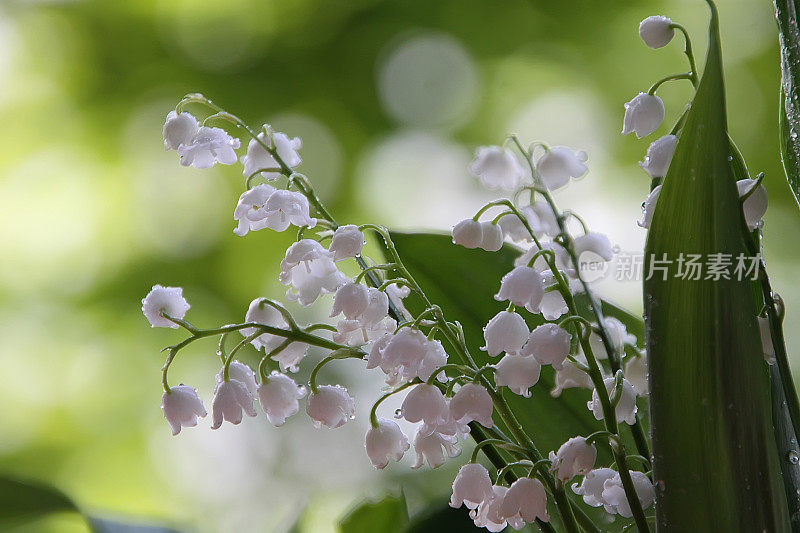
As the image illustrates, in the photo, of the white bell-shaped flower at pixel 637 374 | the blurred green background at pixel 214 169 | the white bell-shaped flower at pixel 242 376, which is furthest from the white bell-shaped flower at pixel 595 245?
the blurred green background at pixel 214 169

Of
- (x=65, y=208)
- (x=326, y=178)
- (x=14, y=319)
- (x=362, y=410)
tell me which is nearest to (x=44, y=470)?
(x=14, y=319)

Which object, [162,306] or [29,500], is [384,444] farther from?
[29,500]

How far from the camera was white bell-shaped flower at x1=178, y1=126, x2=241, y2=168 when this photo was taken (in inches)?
13.4

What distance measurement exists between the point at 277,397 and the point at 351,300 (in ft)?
0.17

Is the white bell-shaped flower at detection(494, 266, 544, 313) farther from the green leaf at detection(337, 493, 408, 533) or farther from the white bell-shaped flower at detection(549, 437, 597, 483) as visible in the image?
the green leaf at detection(337, 493, 408, 533)

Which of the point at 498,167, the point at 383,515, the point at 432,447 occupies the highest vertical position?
the point at 498,167

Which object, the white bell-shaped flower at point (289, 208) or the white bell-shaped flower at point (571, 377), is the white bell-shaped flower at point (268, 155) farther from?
the white bell-shaped flower at point (571, 377)

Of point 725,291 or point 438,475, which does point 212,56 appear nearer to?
point 438,475

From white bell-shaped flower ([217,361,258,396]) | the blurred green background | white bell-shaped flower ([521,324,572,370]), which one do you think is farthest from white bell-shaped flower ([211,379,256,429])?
the blurred green background

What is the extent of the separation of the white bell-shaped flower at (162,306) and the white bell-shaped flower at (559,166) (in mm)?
199

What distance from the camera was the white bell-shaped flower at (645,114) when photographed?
1.10 feet

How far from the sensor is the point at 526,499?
284 mm

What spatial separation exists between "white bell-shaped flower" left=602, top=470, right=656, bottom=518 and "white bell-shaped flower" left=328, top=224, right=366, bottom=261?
0.45 ft

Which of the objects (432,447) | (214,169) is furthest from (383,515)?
(214,169)
